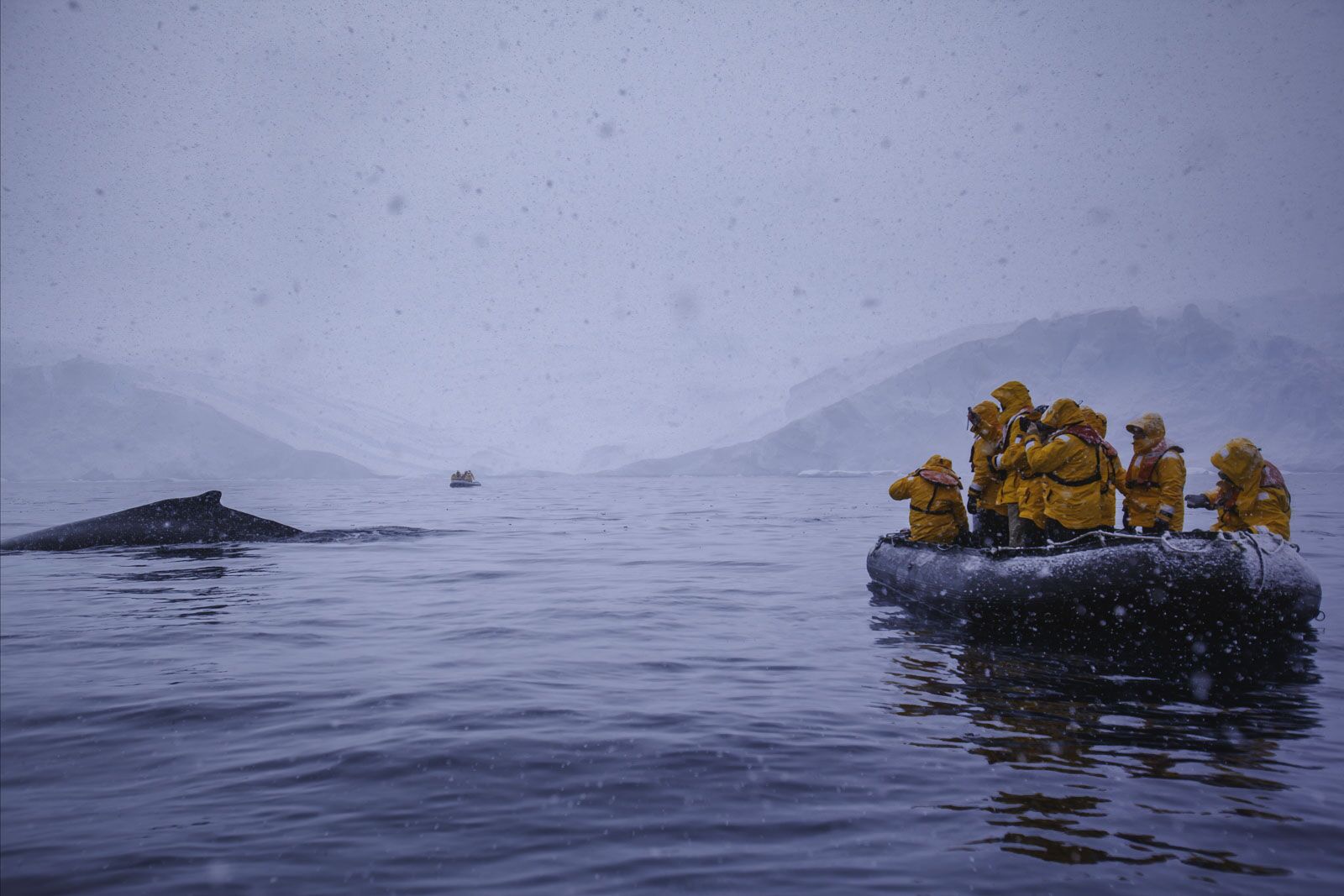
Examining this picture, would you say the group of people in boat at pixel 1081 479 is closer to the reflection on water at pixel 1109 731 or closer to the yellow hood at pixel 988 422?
the yellow hood at pixel 988 422

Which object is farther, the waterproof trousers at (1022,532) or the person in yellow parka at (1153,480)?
the person in yellow parka at (1153,480)

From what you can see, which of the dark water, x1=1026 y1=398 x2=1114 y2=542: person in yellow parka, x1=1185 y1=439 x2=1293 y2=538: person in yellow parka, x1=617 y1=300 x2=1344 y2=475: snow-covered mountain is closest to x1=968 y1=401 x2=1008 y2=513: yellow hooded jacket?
x1=1026 y1=398 x2=1114 y2=542: person in yellow parka

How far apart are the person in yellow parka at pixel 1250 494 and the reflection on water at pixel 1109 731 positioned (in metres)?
1.48

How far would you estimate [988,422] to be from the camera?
35.0 ft

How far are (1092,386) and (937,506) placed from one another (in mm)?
171430

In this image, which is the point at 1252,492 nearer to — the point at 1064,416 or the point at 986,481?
the point at 1064,416

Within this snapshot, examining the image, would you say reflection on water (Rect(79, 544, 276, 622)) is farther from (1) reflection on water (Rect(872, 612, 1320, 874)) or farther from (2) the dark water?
(1) reflection on water (Rect(872, 612, 1320, 874))

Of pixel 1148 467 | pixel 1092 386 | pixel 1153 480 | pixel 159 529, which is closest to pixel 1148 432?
pixel 1148 467

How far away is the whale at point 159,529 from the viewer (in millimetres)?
16891

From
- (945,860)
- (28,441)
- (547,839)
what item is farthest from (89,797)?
(28,441)

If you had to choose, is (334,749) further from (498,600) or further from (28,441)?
(28,441)

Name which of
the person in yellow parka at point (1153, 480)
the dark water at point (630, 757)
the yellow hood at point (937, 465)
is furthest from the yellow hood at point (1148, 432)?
the dark water at point (630, 757)

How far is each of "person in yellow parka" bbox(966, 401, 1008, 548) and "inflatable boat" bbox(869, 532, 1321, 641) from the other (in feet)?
6.00

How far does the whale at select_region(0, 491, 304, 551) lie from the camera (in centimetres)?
1689
